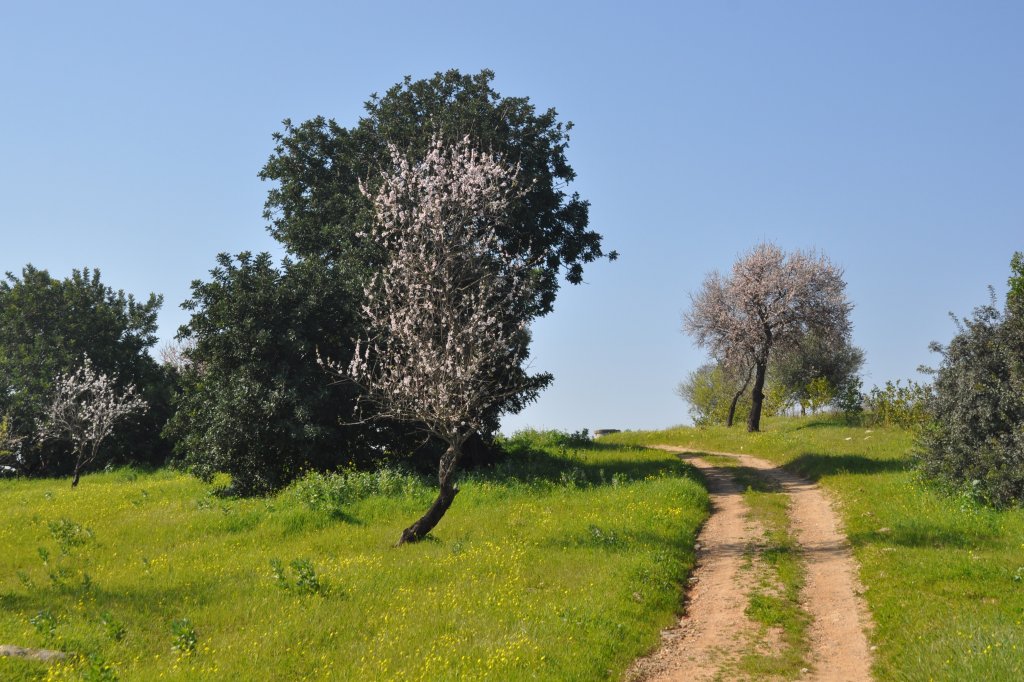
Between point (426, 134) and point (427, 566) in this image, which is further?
point (426, 134)

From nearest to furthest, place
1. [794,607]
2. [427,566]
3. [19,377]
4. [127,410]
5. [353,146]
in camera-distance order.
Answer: [794,607] < [427,566] < [353,146] < [127,410] < [19,377]

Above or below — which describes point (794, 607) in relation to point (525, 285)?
below

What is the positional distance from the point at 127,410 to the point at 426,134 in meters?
32.0

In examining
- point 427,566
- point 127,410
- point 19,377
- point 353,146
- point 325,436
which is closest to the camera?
point 427,566

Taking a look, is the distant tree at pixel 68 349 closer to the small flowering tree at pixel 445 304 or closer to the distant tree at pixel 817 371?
the small flowering tree at pixel 445 304

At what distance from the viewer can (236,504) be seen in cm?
2886

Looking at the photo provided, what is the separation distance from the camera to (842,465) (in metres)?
34.1

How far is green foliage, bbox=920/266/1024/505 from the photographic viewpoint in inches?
955

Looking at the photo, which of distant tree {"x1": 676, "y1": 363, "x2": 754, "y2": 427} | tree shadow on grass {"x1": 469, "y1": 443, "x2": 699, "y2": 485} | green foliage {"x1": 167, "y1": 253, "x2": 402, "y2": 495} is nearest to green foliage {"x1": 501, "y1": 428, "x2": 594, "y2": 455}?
tree shadow on grass {"x1": 469, "y1": 443, "x2": 699, "y2": 485}

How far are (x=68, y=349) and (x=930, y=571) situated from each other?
6045 cm

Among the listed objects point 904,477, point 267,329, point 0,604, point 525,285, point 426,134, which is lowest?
point 0,604

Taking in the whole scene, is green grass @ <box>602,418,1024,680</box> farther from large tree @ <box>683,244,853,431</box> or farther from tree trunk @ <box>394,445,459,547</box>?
large tree @ <box>683,244,853,431</box>

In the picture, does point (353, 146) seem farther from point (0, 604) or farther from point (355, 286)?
point (0, 604)

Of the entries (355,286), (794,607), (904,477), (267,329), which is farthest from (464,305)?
(904,477)
